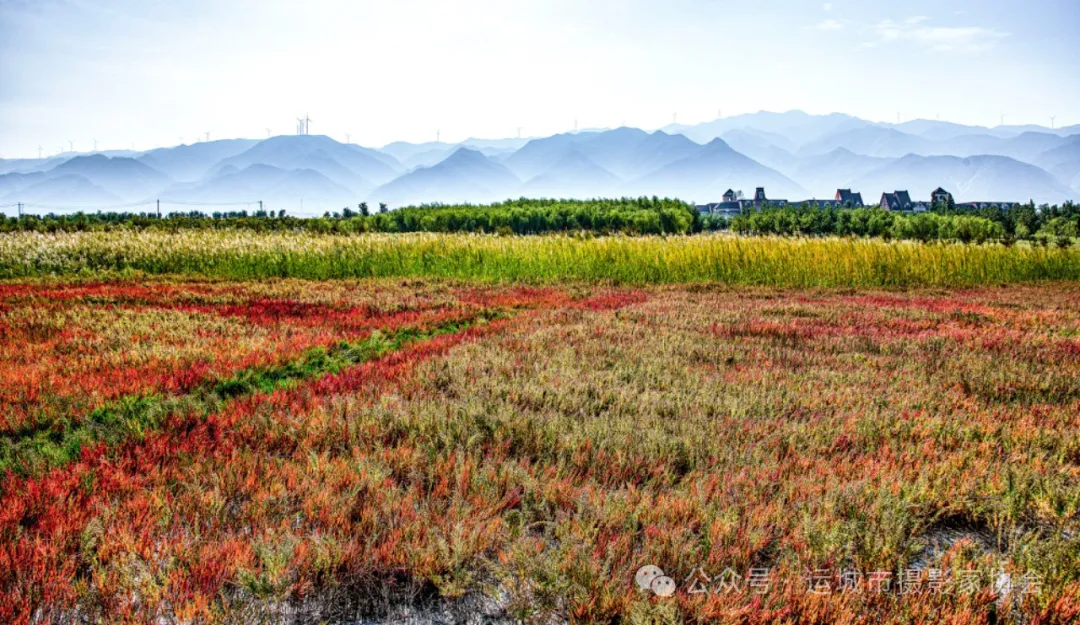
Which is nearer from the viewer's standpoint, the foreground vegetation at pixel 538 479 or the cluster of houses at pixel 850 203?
the foreground vegetation at pixel 538 479

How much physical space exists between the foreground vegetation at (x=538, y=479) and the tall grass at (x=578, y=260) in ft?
40.8

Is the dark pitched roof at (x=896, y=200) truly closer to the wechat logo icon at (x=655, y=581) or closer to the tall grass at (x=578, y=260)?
the tall grass at (x=578, y=260)

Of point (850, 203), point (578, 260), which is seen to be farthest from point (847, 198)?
point (578, 260)

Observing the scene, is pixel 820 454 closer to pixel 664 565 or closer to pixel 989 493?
pixel 989 493

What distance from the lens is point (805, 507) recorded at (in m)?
4.13

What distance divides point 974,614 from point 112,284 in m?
20.5

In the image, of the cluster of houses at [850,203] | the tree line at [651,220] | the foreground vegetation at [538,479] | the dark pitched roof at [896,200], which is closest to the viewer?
the foreground vegetation at [538,479]

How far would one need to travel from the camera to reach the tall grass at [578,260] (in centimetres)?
2162

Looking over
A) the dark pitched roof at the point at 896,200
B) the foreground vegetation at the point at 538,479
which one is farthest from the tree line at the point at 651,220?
the dark pitched roof at the point at 896,200

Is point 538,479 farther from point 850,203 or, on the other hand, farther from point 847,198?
point 847,198

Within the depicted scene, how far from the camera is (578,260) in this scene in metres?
22.6

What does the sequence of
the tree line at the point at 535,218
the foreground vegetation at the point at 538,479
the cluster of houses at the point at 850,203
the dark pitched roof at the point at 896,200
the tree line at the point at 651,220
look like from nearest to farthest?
the foreground vegetation at the point at 538,479 → the tree line at the point at 651,220 → the tree line at the point at 535,218 → the cluster of houses at the point at 850,203 → the dark pitched roof at the point at 896,200

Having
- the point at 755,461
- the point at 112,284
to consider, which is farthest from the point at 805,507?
the point at 112,284

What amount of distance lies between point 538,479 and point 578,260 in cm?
1837
